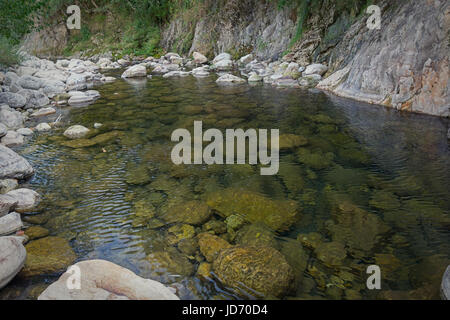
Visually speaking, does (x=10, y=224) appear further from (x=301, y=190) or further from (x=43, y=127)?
(x=43, y=127)

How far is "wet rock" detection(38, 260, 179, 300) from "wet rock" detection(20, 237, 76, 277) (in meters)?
0.55

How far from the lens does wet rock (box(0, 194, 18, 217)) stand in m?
3.66

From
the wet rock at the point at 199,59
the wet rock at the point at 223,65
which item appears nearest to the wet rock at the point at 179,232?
the wet rock at the point at 223,65

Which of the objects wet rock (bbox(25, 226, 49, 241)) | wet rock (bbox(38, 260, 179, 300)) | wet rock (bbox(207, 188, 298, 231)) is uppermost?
wet rock (bbox(38, 260, 179, 300))

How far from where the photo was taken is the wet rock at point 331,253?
295cm

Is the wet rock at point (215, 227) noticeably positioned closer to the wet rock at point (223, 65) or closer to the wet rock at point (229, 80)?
the wet rock at point (229, 80)

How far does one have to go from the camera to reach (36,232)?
137 inches

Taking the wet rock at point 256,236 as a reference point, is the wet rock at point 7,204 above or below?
above

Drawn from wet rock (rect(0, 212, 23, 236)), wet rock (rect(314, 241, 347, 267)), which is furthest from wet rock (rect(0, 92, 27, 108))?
wet rock (rect(314, 241, 347, 267))

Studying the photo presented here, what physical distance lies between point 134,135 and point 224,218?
3.89 m

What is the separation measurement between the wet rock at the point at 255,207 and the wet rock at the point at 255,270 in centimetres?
71

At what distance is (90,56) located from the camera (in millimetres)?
27531

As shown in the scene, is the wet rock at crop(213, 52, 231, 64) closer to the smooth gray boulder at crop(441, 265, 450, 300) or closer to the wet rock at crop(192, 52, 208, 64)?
the wet rock at crop(192, 52, 208, 64)

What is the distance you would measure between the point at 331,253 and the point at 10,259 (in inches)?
116
